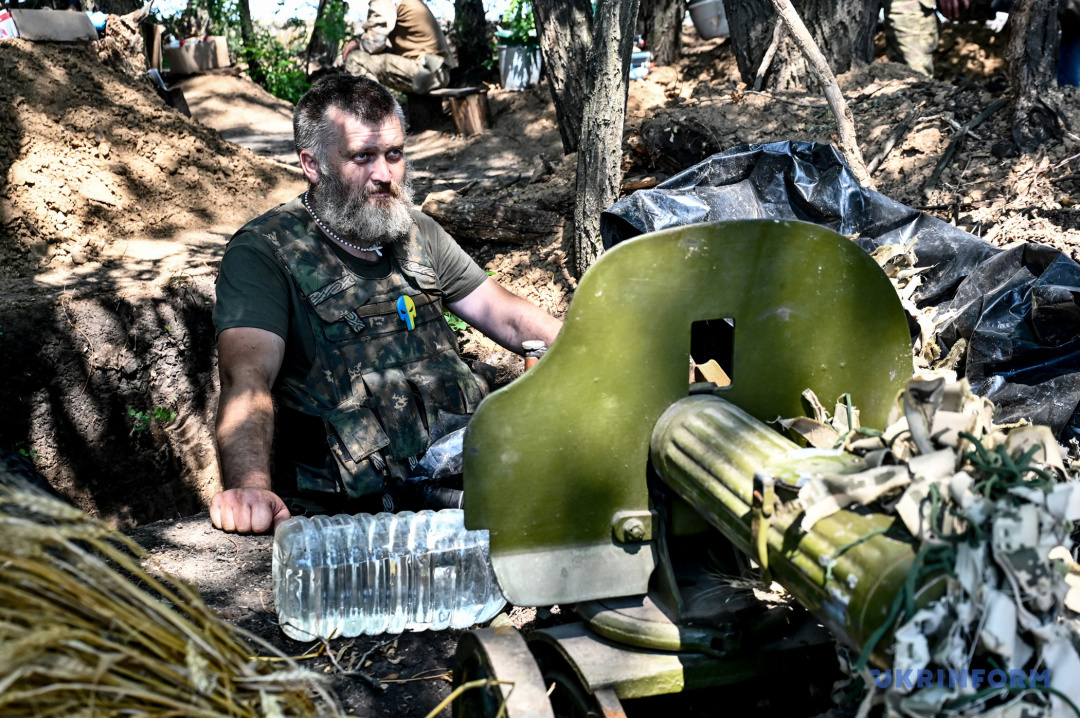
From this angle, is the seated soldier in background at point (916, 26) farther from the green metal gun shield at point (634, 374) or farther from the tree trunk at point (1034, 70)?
the green metal gun shield at point (634, 374)

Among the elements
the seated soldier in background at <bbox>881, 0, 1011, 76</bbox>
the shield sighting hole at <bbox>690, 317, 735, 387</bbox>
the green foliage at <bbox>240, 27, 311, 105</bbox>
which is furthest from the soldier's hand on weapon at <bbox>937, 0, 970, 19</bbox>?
the green foliage at <bbox>240, 27, 311, 105</bbox>

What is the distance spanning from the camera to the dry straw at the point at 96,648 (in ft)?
A: 3.65

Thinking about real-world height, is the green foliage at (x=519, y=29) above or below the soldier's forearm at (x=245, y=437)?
above

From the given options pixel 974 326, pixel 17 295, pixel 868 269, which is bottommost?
pixel 17 295

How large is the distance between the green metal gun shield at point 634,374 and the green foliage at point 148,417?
150 inches

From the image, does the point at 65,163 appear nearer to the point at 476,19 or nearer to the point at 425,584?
the point at 425,584

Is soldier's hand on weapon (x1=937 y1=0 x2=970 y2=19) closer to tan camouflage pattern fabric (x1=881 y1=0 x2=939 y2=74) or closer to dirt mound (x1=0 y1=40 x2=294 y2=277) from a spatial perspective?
tan camouflage pattern fabric (x1=881 y1=0 x2=939 y2=74)

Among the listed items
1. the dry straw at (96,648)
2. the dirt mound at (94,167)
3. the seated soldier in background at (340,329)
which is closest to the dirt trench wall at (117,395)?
the dirt mound at (94,167)

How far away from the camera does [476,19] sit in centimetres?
1193

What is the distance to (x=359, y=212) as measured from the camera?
10.8ft

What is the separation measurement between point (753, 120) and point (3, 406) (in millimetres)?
4544

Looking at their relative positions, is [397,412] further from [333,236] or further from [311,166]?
[311,166]

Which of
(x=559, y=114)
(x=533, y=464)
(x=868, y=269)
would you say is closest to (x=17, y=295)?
(x=559, y=114)

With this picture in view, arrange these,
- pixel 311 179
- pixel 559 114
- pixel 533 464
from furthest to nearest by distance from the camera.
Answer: pixel 559 114 < pixel 311 179 < pixel 533 464
